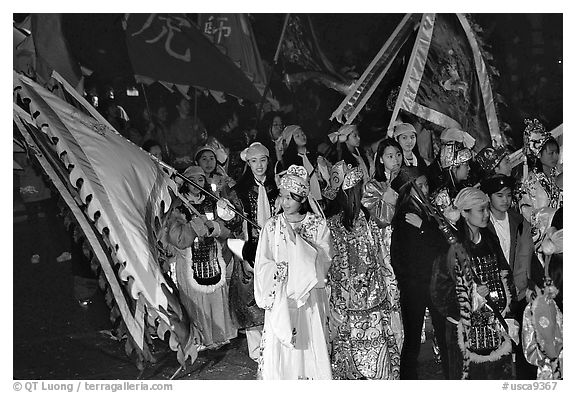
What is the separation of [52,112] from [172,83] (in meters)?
0.91

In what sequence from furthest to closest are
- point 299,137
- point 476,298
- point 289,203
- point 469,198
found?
point 299,137 → point 469,198 → point 476,298 → point 289,203

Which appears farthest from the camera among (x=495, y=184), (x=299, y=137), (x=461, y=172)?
(x=299, y=137)

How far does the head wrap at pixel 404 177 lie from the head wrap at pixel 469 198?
1.09ft

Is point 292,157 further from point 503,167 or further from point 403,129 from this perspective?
point 503,167

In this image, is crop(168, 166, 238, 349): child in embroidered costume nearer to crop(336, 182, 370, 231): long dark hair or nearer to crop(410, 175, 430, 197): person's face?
crop(336, 182, 370, 231): long dark hair

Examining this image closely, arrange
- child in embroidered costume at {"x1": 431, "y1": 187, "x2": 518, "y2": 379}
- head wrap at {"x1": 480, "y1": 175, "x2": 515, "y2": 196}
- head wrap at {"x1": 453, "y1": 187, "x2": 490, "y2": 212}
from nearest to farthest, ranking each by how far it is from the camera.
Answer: child in embroidered costume at {"x1": 431, "y1": 187, "x2": 518, "y2": 379}, head wrap at {"x1": 453, "y1": 187, "x2": 490, "y2": 212}, head wrap at {"x1": 480, "y1": 175, "x2": 515, "y2": 196}

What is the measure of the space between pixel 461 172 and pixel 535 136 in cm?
57

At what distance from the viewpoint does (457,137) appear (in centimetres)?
628

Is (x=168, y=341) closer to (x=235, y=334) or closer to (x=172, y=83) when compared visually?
(x=235, y=334)

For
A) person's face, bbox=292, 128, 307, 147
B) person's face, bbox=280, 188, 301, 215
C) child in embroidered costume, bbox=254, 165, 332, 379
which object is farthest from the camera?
person's face, bbox=292, 128, 307, 147

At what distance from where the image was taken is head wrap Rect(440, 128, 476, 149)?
628 cm

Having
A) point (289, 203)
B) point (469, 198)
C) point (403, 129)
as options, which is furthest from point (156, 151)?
point (469, 198)

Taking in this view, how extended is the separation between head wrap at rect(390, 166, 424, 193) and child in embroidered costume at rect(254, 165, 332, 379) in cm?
76

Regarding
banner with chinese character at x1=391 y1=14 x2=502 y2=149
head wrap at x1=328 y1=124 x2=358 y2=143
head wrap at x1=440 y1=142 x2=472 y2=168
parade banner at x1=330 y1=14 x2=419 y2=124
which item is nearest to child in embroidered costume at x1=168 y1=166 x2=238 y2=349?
head wrap at x1=328 y1=124 x2=358 y2=143
